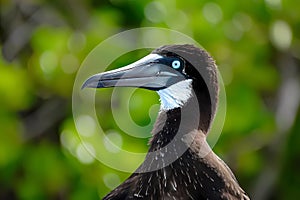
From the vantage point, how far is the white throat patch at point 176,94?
3.64 meters

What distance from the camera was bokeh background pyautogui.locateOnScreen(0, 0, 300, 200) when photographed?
20.0 feet

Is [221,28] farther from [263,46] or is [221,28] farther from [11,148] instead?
[11,148]

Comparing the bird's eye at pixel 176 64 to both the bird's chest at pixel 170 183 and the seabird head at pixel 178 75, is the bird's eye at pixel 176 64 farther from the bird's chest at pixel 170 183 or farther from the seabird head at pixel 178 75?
the bird's chest at pixel 170 183

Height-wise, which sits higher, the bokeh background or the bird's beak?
the bird's beak

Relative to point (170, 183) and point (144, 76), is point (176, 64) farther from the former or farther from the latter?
point (170, 183)

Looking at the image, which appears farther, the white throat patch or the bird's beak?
the white throat patch

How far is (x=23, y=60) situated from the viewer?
700 centimetres

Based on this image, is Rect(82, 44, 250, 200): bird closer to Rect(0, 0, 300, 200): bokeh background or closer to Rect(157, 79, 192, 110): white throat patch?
Rect(157, 79, 192, 110): white throat patch

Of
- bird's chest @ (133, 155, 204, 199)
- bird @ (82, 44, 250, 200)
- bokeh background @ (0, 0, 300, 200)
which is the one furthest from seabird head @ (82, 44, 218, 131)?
bokeh background @ (0, 0, 300, 200)

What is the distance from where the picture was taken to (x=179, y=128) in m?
3.65

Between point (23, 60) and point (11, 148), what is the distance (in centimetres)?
83

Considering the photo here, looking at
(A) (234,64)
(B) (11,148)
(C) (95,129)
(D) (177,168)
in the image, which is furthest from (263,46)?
(D) (177,168)

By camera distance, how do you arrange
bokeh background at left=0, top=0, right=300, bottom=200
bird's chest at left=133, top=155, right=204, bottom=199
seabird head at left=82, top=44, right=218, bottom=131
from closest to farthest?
bird's chest at left=133, top=155, right=204, bottom=199, seabird head at left=82, top=44, right=218, bottom=131, bokeh background at left=0, top=0, right=300, bottom=200

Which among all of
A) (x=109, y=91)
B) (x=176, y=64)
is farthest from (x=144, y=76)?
(x=109, y=91)
